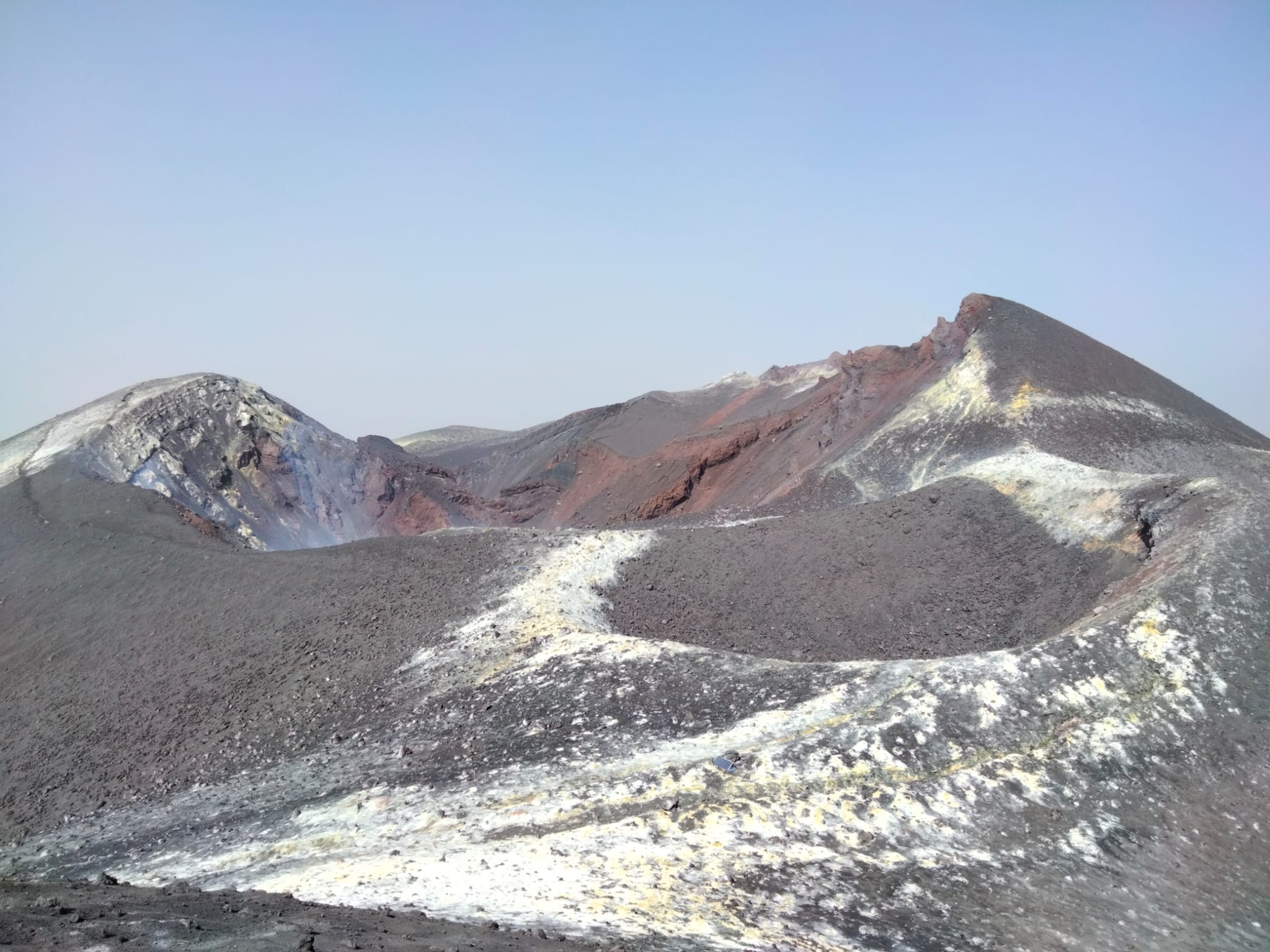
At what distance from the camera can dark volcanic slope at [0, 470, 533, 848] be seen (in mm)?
12000

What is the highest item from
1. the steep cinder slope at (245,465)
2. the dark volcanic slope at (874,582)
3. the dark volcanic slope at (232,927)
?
the steep cinder slope at (245,465)

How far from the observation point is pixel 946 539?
16547mm

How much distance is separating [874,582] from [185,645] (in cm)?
1149

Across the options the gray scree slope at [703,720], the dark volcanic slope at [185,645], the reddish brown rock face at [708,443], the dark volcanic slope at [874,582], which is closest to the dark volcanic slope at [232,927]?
the gray scree slope at [703,720]

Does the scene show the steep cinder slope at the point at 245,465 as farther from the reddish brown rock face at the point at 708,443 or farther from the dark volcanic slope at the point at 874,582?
the dark volcanic slope at the point at 874,582

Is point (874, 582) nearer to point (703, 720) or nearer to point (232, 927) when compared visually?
point (703, 720)

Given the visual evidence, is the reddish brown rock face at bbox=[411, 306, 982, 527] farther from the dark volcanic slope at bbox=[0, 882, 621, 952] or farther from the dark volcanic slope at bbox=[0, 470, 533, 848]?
the dark volcanic slope at bbox=[0, 882, 621, 952]

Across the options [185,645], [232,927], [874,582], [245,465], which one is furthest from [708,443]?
[232,927]

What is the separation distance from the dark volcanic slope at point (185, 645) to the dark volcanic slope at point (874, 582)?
3.28 metres

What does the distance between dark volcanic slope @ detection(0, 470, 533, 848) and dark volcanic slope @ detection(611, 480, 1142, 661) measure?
3278 mm

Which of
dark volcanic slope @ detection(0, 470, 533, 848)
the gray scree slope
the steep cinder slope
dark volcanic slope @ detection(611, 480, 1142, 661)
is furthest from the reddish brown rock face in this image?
dark volcanic slope @ detection(0, 470, 533, 848)

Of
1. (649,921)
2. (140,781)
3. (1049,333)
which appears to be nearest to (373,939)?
(649,921)

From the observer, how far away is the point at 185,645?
1514 cm

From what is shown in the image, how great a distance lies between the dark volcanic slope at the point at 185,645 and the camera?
12.0m
